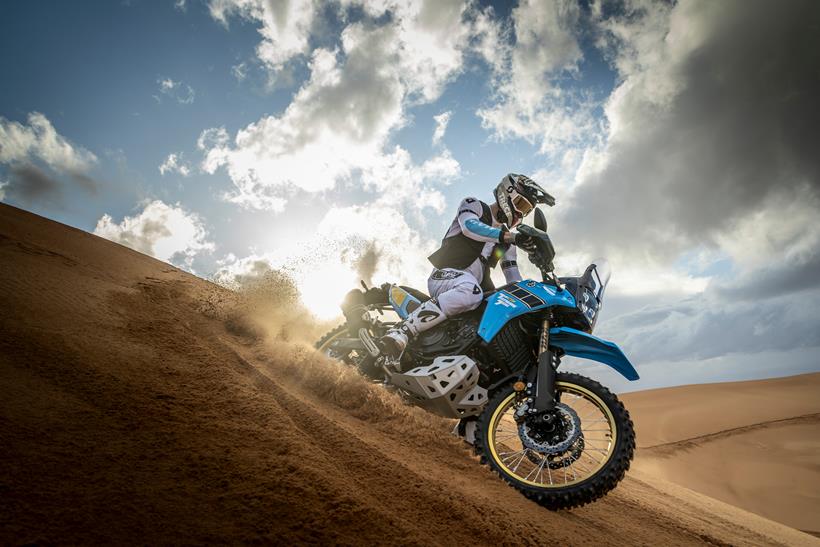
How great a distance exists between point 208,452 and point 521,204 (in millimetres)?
4060

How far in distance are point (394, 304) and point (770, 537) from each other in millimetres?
6568

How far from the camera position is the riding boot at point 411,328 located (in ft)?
14.3

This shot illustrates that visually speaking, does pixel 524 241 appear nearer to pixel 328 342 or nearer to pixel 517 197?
pixel 517 197

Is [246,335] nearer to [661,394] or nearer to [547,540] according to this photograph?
[547,540]

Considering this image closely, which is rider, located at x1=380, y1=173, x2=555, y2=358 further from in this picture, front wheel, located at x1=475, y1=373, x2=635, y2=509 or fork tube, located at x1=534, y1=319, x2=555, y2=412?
front wheel, located at x1=475, y1=373, x2=635, y2=509

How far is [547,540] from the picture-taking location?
2242 mm

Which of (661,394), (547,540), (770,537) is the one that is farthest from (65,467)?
(661,394)

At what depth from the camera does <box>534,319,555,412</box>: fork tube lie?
10.1 ft

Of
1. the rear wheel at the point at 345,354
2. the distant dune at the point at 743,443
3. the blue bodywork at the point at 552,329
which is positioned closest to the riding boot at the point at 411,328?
the rear wheel at the point at 345,354

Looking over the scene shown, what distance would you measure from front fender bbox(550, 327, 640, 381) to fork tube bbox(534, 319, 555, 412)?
0.29 meters

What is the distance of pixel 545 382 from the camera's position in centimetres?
316

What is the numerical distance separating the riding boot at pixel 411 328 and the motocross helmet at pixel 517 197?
1.48 meters

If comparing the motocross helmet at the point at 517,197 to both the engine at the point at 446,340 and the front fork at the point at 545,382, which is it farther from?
the front fork at the point at 545,382

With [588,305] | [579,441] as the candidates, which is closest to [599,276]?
[588,305]
